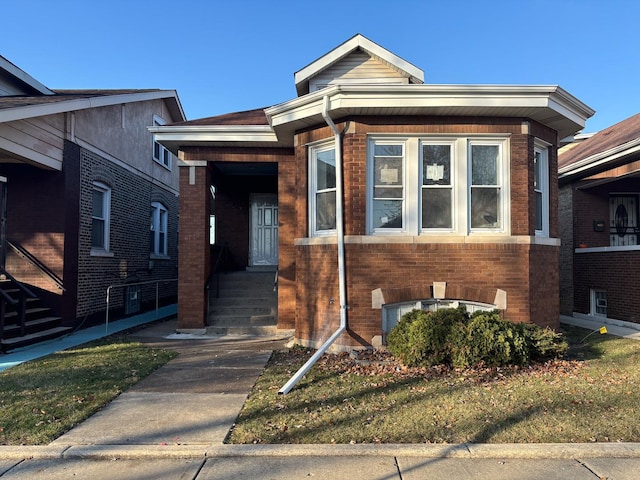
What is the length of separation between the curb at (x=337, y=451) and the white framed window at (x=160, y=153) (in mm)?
12415

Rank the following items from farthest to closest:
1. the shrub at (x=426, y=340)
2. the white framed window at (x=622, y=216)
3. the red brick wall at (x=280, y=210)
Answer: the white framed window at (x=622, y=216) → the red brick wall at (x=280, y=210) → the shrub at (x=426, y=340)

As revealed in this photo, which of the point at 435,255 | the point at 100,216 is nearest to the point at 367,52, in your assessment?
the point at 435,255

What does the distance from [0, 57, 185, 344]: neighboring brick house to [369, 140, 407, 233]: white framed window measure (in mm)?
6420

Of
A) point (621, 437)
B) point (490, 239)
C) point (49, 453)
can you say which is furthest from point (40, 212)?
point (621, 437)

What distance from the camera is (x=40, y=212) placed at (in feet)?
31.2

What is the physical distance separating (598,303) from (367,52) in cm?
864

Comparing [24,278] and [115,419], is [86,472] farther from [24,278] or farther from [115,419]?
[24,278]

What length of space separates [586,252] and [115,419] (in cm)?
1147

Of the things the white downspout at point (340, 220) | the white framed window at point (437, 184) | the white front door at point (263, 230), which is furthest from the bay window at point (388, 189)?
the white front door at point (263, 230)

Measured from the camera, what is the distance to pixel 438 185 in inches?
300

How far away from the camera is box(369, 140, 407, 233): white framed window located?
299 inches

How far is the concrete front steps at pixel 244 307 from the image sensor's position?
9.43 m

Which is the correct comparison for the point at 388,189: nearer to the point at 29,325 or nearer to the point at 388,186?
the point at 388,186

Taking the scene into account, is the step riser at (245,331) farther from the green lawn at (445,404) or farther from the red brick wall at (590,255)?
the red brick wall at (590,255)
